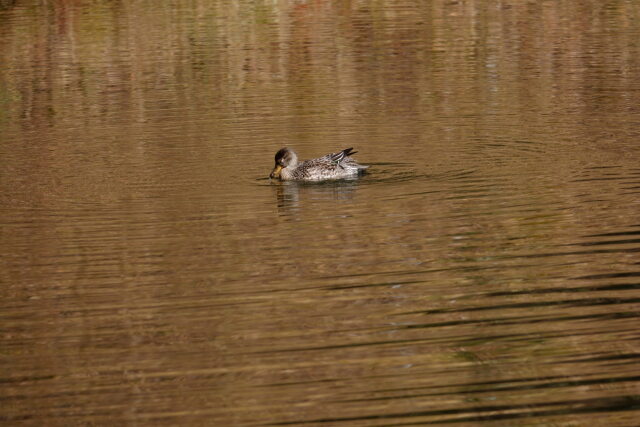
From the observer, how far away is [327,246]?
1185 centimetres

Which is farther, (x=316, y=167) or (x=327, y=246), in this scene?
(x=316, y=167)

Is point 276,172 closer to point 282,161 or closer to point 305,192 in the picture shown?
point 282,161

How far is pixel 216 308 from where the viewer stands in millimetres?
9992

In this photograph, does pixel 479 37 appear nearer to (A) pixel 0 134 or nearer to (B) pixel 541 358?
(A) pixel 0 134

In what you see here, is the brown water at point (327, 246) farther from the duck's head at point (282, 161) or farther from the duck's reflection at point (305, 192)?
the duck's head at point (282, 161)

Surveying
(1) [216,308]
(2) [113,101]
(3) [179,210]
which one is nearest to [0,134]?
(2) [113,101]

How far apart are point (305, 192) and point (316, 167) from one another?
1.90 feet

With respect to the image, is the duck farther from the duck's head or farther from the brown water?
the brown water

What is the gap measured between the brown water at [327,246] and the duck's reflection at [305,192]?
0.05 meters

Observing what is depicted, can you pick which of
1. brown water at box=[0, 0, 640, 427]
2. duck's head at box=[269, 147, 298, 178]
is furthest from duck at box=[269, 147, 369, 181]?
brown water at box=[0, 0, 640, 427]

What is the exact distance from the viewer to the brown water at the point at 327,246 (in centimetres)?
820

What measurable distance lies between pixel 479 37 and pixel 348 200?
51.3ft

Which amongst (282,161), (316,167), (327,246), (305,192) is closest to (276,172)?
(282,161)

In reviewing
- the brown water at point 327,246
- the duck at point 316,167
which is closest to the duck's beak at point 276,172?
the duck at point 316,167
